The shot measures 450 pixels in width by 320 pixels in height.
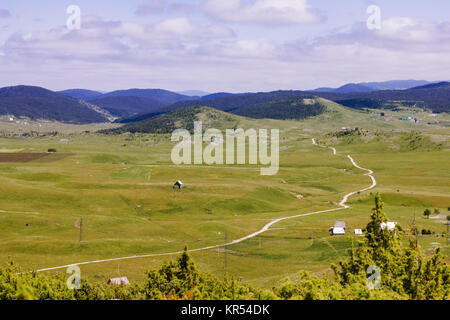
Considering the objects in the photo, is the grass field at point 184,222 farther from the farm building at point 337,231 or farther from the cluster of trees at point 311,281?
the cluster of trees at point 311,281

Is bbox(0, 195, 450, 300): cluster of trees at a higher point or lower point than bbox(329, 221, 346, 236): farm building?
higher

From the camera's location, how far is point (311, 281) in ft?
161

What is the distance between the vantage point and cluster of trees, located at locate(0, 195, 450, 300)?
167 ft

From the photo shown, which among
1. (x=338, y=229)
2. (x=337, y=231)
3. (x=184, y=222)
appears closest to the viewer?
(x=337, y=231)

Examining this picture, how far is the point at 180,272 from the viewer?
58.4 metres

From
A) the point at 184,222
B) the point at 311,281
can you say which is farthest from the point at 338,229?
the point at 311,281

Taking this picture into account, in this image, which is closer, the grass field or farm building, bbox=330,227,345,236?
the grass field

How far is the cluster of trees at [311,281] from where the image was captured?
5078cm

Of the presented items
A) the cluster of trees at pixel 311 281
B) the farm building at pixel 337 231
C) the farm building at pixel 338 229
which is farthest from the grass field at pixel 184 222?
the cluster of trees at pixel 311 281

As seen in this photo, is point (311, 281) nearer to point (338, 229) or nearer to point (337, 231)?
point (337, 231)

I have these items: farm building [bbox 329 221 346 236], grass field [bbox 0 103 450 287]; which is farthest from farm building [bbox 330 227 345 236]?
grass field [bbox 0 103 450 287]

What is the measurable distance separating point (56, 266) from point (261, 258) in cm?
4361

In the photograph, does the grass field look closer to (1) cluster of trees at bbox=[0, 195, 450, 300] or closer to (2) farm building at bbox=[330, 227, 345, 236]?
(2) farm building at bbox=[330, 227, 345, 236]

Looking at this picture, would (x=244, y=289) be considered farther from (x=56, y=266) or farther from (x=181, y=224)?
(x=181, y=224)
